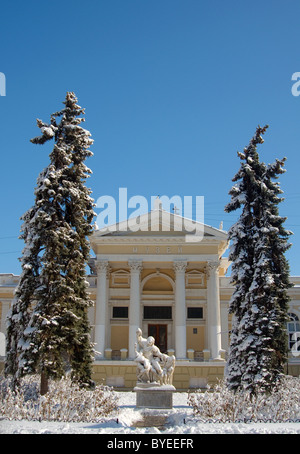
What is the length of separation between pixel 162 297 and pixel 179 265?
4103 mm

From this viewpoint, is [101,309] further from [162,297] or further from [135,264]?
[162,297]

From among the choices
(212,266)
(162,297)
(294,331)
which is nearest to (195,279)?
(162,297)

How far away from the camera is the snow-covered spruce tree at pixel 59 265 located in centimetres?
1580

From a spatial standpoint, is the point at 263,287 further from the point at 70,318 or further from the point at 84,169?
the point at 84,169

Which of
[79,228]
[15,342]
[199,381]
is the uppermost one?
[79,228]

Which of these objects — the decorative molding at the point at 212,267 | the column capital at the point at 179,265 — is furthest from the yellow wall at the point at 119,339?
the decorative molding at the point at 212,267

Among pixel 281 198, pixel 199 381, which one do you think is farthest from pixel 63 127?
pixel 199 381

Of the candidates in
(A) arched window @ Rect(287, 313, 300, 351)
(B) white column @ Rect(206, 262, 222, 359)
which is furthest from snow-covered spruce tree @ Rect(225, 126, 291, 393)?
(A) arched window @ Rect(287, 313, 300, 351)

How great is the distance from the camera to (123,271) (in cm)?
3434

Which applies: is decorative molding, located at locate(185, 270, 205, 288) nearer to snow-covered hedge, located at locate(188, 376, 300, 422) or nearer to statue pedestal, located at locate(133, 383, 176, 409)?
statue pedestal, located at locate(133, 383, 176, 409)

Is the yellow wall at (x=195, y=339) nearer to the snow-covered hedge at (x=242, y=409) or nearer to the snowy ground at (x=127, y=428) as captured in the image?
the snow-covered hedge at (x=242, y=409)

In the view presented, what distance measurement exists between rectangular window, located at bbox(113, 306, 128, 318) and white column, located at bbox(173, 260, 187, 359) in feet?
16.1
